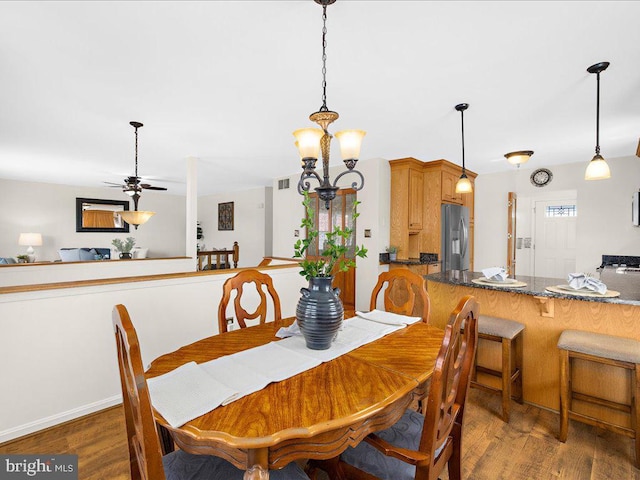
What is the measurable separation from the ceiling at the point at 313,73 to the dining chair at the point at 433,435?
1562mm

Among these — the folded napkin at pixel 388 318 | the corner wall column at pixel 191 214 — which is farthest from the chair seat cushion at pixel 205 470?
the corner wall column at pixel 191 214

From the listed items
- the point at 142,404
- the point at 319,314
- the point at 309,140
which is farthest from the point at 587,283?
the point at 142,404

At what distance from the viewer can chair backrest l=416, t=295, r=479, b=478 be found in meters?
1.01

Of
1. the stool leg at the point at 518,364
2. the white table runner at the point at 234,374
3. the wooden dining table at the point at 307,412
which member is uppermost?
the white table runner at the point at 234,374

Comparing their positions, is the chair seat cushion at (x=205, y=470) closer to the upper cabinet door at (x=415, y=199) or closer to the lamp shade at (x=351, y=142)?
the lamp shade at (x=351, y=142)

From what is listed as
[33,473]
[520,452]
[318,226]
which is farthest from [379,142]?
[33,473]

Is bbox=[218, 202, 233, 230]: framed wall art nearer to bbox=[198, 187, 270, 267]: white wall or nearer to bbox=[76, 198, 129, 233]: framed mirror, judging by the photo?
bbox=[198, 187, 270, 267]: white wall

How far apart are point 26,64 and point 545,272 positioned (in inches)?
274

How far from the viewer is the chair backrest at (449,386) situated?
3.31ft


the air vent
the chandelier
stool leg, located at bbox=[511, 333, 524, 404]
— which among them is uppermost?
the air vent

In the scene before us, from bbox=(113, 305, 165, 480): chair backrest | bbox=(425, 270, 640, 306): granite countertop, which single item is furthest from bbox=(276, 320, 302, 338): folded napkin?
bbox=(425, 270, 640, 306): granite countertop

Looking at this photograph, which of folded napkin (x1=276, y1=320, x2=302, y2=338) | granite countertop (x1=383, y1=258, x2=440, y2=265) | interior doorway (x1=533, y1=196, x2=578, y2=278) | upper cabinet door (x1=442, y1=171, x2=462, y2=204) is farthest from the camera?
interior doorway (x1=533, y1=196, x2=578, y2=278)

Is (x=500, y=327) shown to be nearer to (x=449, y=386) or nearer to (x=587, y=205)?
(x=449, y=386)

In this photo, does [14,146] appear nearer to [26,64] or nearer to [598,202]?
[26,64]
